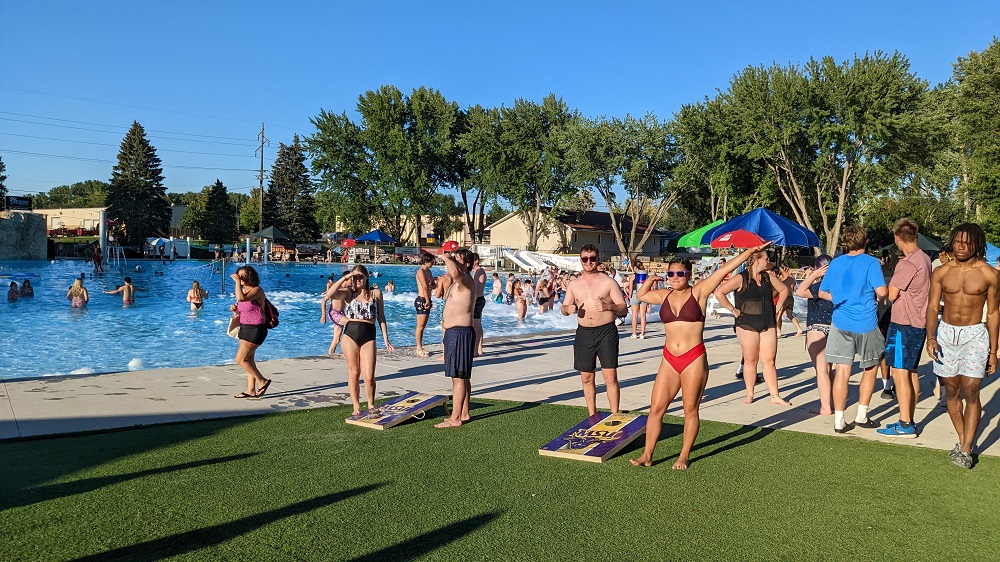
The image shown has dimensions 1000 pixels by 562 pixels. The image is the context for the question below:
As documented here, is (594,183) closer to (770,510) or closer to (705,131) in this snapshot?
(705,131)

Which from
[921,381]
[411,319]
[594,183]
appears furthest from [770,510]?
[594,183]

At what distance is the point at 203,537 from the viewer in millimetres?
3939

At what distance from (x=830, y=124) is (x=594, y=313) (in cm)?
3323

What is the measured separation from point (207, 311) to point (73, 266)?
2385cm

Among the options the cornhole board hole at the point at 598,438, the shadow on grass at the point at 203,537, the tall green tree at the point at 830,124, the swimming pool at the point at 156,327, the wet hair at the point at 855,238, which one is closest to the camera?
the shadow on grass at the point at 203,537

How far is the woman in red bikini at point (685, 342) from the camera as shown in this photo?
499 centimetres

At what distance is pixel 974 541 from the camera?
389 centimetres

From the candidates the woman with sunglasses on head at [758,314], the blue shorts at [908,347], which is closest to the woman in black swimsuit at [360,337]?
the woman with sunglasses on head at [758,314]

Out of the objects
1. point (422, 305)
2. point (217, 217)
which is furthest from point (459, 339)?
point (217, 217)

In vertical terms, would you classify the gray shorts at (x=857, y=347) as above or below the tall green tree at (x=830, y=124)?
below

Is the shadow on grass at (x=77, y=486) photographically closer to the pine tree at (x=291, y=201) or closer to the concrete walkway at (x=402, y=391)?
the concrete walkway at (x=402, y=391)

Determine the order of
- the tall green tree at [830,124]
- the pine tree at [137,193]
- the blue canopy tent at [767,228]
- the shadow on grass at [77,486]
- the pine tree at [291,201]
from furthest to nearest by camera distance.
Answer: the pine tree at [291,201] < the pine tree at [137,193] < the tall green tree at [830,124] < the blue canopy tent at [767,228] < the shadow on grass at [77,486]

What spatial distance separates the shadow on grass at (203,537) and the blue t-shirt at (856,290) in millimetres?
4810

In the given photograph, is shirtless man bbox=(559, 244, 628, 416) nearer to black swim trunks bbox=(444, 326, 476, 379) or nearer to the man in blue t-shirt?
black swim trunks bbox=(444, 326, 476, 379)
